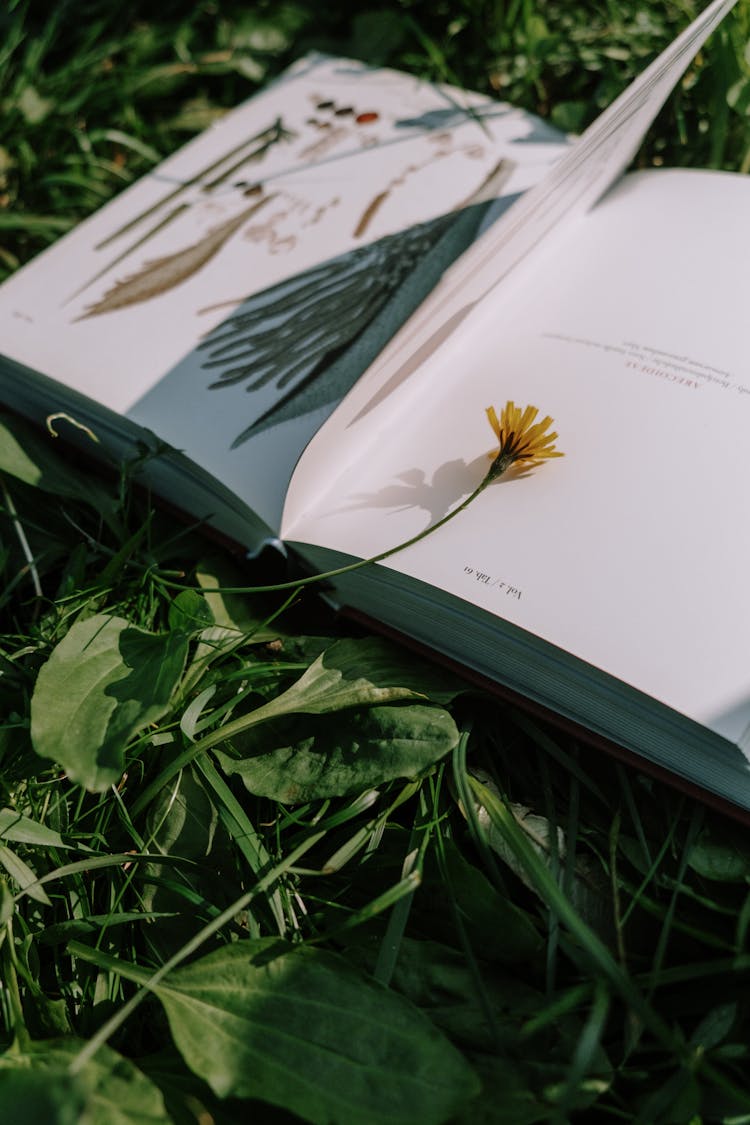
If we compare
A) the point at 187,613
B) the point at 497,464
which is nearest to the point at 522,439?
the point at 497,464

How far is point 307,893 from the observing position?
32.1 inches

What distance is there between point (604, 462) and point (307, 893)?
0.48 meters

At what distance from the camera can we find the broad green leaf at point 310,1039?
0.63 m

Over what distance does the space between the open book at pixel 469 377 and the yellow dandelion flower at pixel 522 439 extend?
0.02m

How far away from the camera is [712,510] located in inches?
31.4

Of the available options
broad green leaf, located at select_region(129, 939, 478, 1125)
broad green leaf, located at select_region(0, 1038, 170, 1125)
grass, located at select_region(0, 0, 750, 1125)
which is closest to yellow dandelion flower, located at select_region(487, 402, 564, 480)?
grass, located at select_region(0, 0, 750, 1125)

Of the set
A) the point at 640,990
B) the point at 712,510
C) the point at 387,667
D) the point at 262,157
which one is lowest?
the point at 640,990

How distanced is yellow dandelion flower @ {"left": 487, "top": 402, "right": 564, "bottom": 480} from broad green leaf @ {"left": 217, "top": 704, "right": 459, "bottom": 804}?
9.4 inches

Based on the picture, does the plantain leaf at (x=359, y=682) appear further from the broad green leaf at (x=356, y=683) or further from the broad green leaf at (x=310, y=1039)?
the broad green leaf at (x=310, y=1039)

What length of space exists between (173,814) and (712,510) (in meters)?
0.57

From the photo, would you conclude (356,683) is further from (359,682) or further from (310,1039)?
(310,1039)

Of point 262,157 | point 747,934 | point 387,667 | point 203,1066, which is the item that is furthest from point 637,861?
point 262,157

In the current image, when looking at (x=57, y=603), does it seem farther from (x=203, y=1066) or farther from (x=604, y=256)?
(x=604, y=256)

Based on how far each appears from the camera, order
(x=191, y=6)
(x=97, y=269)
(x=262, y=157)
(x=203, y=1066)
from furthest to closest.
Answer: (x=191, y=6) → (x=262, y=157) → (x=97, y=269) → (x=203, y=1066)
